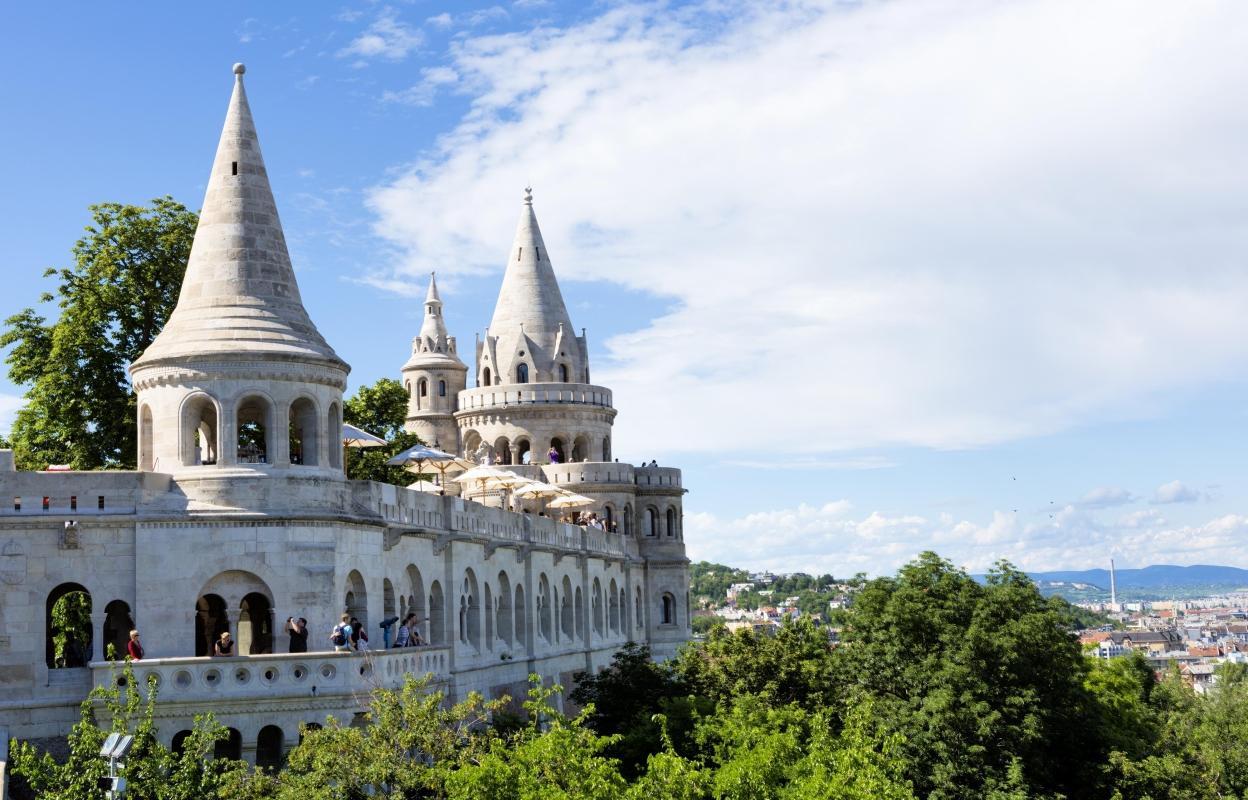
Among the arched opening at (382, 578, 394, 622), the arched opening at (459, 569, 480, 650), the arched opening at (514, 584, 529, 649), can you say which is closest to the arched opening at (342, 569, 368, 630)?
the arched opening at (382, 578, 394, 622)

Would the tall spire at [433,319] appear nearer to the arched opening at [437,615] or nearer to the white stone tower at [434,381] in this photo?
the white stone tower at [434,381]

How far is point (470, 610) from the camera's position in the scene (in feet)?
190

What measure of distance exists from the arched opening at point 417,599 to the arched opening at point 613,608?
101 ft

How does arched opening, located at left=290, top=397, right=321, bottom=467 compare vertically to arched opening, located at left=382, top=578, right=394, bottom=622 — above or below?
above

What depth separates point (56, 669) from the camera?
1650 inches

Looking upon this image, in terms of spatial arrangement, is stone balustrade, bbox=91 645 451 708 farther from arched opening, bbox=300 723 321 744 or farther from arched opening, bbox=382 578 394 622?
arched opening, bbox=382 578 394 622

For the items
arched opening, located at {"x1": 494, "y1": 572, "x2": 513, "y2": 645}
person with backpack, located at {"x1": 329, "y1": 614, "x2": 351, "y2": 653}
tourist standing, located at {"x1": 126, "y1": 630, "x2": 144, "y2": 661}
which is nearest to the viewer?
tourist standing, located at {"x1": 126, "y1": 630, "x2": 144, "y2": 661}

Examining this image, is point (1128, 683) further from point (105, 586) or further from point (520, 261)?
point (105, 586)

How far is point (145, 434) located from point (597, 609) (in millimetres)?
37613

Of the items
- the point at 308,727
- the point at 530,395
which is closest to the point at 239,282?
the point at 308,727

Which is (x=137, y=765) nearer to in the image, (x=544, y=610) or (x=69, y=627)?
(x=69, y=627)

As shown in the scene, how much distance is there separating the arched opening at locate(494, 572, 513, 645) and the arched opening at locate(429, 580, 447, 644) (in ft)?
26.3

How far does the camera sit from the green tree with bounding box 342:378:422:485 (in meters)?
73.3

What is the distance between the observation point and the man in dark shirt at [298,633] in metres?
42.7
